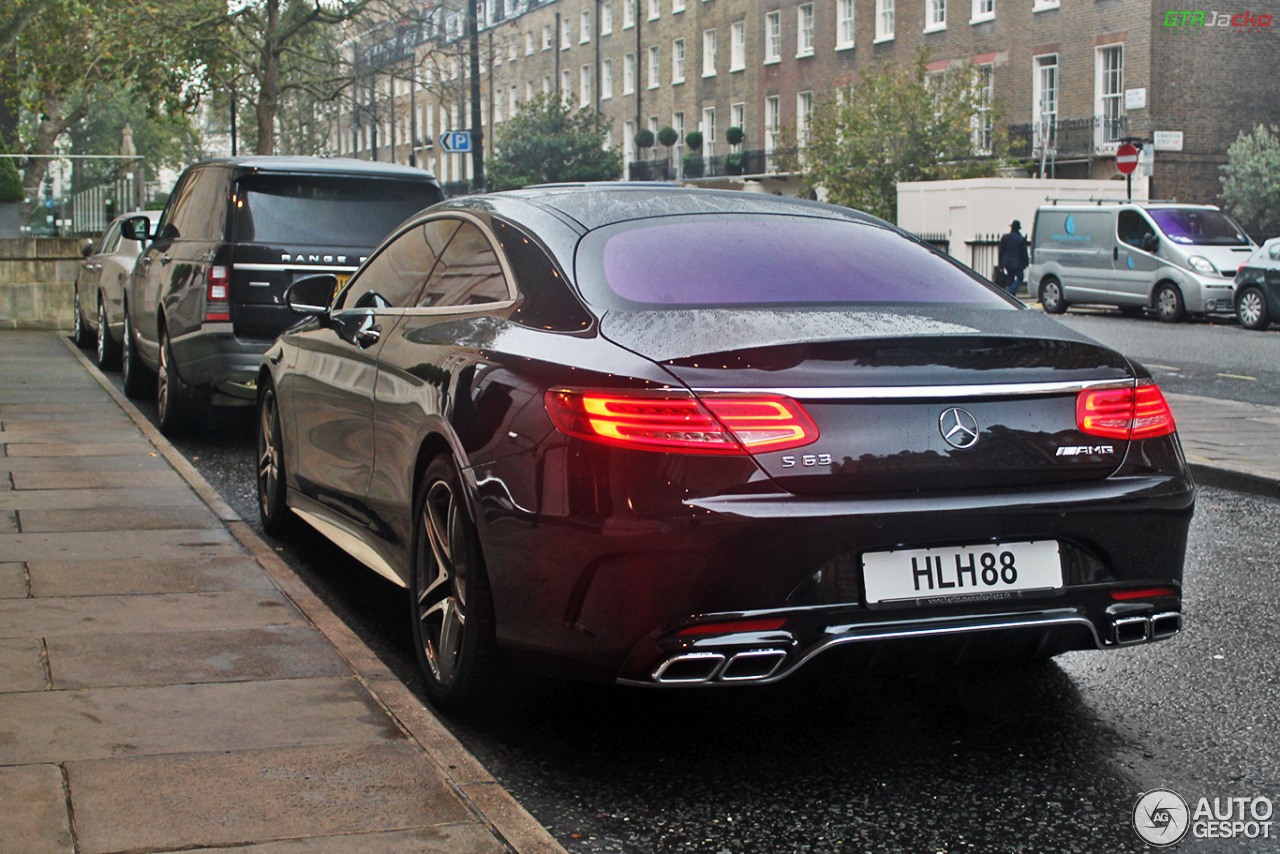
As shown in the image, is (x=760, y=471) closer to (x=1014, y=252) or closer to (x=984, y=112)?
(x=1014, y=252)

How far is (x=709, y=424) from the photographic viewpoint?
11.8ft

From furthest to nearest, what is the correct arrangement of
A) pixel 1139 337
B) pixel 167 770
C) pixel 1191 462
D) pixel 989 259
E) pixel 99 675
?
pixel 989 259 < pixel 1139 337 < pixel 1191 462 < pixel 99 675 < pixel 167 770

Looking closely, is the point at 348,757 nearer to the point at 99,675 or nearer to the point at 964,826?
the point at 99,675

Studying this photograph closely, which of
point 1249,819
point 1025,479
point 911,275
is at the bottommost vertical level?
point 1249,819

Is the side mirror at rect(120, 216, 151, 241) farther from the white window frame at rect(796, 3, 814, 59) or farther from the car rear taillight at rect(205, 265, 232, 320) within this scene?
the white window frame at rect(796, 3, 814, 59)

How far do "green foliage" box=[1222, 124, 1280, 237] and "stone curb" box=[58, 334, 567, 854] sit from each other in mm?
34447

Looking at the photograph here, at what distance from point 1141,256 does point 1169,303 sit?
1.05 metres

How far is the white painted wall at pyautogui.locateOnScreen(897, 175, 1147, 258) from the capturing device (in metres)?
38.0

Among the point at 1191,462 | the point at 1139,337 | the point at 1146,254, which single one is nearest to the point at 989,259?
the point at 1146,254

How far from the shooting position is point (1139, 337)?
864 inches

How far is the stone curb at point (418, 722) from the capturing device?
11.1 ft

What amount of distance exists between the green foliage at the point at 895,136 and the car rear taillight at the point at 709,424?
38197 millimetres

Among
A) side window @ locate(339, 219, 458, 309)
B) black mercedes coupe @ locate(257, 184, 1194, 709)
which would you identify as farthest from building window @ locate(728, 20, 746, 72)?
black mercedes coupe @ locate(257, 184, 1194, 709)

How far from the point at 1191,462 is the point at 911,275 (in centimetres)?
536
